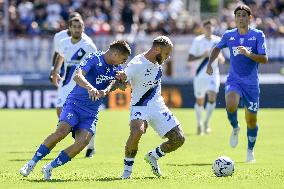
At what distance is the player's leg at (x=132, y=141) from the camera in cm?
1286

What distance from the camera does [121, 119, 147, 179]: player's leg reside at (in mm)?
12859

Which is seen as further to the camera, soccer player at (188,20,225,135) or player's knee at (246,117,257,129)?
soccer player at (188,20,225,135)

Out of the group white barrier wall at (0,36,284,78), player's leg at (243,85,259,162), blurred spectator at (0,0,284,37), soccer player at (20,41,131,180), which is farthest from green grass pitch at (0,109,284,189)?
blurred spectator at (0,0,284,37)

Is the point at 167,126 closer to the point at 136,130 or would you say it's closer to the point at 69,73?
the point at 136,130

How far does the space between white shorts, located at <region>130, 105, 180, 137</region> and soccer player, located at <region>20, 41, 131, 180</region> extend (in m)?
0.54

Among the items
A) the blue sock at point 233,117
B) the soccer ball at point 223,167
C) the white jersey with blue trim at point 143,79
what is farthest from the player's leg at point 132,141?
the blue sock at point 233,117

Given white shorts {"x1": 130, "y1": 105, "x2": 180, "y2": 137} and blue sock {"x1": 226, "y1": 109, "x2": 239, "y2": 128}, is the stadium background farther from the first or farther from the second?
white shorts {"x1": 130, "y1": 105, "x2": 180, "y2": 137}

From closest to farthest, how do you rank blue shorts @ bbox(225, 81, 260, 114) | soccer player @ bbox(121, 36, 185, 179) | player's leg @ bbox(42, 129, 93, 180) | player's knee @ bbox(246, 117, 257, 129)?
player's leg @ bbox(42, 129, 93, 180) → soccer player @ bbox(121, 36, 185, 179) → blue shorts @ bbox(225, 81, 260, 114) → player's knee @ bbox(246, 117, 257, 129)

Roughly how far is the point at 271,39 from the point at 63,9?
8082 millimetres

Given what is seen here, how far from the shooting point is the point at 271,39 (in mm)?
31625

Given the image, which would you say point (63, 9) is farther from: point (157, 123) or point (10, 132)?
point (157, 123)

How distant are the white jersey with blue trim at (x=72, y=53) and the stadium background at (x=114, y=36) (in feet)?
42.3

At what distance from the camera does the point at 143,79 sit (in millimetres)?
13031

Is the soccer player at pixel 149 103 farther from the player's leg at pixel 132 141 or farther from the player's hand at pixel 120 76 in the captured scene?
the player's hand at pixel 120 76
